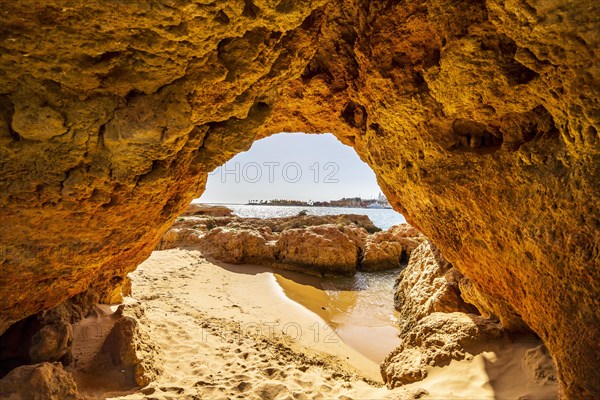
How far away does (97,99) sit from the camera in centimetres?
280

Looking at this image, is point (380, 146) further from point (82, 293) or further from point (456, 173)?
point (82, 293)

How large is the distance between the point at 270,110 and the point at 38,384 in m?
4.20

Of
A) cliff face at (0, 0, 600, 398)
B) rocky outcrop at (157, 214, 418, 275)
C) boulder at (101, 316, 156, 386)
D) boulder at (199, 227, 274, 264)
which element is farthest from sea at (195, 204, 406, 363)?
boulder at (101, 316, 156, 386)

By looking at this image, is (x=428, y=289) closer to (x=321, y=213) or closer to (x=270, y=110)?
A: (x=270, y=110)

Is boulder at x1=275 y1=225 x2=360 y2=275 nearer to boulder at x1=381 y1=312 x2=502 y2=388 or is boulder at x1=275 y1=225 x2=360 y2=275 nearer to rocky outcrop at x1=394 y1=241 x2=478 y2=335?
rocky outcrop at x1=394 y1=241 x2=478 y2=335

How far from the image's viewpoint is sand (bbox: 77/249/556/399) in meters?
3.97

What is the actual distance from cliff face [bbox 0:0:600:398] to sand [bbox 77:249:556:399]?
98 centimetres

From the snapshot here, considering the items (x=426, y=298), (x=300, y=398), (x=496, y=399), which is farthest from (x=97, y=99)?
(x=426, y=298)

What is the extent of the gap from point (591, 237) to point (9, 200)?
5456 millimetres

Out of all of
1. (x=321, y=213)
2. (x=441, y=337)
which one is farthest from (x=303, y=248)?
(x=321, y=213)

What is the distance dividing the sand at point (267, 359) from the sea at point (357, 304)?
309 millimetres

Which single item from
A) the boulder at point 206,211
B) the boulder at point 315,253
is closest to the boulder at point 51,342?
the boulder at point 315,253

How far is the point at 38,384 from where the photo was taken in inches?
127

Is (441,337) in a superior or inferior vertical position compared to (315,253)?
superior
